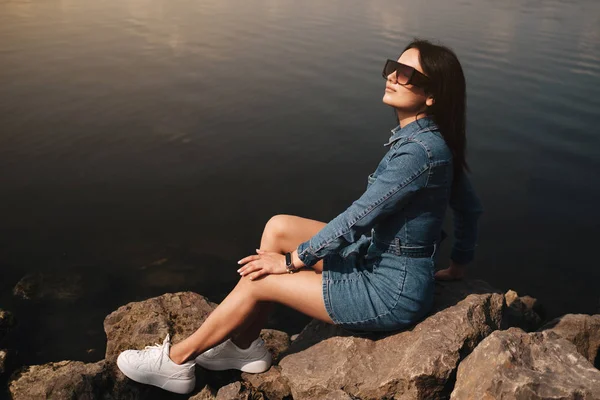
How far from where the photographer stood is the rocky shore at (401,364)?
11.0 ft

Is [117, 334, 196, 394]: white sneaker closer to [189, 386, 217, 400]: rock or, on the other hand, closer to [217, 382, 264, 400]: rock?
[189, 386, 217, 400]: rock

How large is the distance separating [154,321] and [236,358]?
1191 mm

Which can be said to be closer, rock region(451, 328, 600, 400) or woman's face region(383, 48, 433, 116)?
rock region(451, 328, 600, 400)

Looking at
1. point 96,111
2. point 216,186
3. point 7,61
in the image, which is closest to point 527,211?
point 216,186

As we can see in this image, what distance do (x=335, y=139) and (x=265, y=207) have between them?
3.36 meters

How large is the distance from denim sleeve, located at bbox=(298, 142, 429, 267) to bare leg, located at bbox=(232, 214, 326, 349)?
0.70m

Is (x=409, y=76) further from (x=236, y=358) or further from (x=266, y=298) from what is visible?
(x=236, y=358)

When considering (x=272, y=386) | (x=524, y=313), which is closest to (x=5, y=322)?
(x=272, y=386)

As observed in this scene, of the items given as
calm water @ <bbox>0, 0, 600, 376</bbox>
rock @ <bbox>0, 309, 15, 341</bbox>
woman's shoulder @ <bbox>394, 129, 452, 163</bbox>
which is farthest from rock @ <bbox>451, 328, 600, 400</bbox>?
rock @ <bbox>0, 309, 15, 341</bbox>

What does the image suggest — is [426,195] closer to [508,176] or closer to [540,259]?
[540,259]

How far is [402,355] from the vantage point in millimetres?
3910

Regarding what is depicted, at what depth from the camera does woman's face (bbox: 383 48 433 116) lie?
12.4 ft

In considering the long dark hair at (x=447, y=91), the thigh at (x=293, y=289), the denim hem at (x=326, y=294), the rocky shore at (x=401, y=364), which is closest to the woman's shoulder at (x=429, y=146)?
the long dark hair at (x=447, y=91)

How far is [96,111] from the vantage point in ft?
41.1
